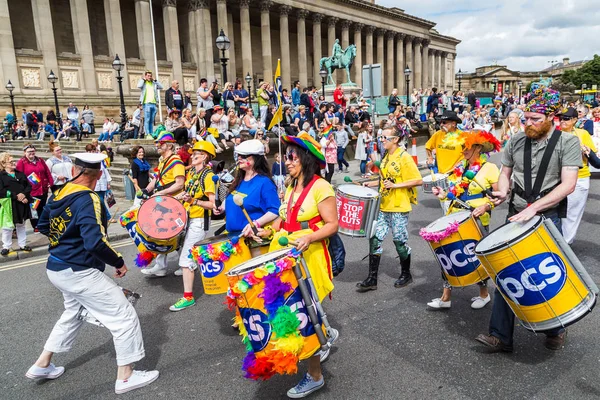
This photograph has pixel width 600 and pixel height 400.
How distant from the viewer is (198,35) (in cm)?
3728

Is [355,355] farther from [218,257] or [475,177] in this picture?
[475,177]

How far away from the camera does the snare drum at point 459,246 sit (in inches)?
168

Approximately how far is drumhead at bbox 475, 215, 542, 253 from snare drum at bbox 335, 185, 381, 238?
5.84 feet

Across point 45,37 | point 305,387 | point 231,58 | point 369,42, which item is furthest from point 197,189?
point 369,42

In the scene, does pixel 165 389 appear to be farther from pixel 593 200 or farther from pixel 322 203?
pixel 593 200

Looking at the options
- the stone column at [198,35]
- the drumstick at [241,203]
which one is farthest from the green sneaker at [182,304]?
the stone column at [198,35]

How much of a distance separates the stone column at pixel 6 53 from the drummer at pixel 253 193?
29063 millimetres

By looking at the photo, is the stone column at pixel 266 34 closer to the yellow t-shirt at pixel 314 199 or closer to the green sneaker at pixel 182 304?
the green sneaker at pixel 182 304

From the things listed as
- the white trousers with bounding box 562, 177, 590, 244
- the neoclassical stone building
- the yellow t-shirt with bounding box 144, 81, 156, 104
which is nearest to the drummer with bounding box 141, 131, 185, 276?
the white trousers with bounding box 562, 177, 590, 244

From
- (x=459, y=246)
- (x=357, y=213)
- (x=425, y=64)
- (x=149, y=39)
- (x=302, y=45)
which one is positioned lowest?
(x=459, y=246)

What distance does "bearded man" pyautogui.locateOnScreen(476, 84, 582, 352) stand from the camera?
12.1 feet

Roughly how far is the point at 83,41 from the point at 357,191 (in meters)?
31.3

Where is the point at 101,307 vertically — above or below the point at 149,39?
below

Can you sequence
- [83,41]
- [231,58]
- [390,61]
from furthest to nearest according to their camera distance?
1. [390,61]
2. [231,58]
3. [83,41]
